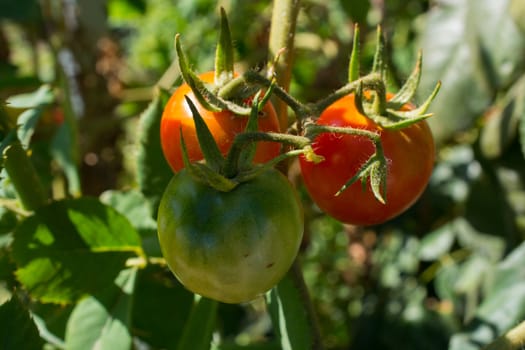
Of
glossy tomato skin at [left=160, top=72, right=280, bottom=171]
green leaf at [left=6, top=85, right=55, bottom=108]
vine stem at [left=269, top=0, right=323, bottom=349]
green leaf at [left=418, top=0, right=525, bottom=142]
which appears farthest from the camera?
green leaf at [left=418, top=0, right=525, bottom=142]

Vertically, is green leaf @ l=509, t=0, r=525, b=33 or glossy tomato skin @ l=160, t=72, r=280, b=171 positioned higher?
glossy tomato skin @ l=160, t=72, r=280, b=171

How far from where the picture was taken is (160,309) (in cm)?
93

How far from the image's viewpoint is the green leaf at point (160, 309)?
91 cm

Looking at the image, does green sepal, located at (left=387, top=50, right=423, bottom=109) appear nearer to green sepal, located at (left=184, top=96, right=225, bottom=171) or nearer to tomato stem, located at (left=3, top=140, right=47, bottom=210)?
green sepal, located at (left=184, top=96, right=225, bottom=171)

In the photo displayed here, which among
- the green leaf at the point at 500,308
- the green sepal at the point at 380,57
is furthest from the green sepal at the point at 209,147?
the green leaf at the point at 500,308

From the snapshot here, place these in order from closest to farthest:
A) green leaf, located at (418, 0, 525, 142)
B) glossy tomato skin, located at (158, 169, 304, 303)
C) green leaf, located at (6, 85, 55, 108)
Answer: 1. glossy tomato skin, located at (158, 169, 304, 303)
2. green leaf, located at (6, 85, 55, 108)
3. green leaf, located at (418, 0, 525, 142)

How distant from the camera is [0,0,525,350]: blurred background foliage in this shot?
1032 mm

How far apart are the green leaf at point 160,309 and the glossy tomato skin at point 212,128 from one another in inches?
12.1

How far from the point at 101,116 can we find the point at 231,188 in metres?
1.23

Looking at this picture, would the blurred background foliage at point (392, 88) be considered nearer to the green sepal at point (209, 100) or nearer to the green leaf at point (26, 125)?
the green leaf at point (26, 125)

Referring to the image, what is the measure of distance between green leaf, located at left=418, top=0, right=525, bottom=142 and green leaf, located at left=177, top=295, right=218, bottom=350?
1.68 ft

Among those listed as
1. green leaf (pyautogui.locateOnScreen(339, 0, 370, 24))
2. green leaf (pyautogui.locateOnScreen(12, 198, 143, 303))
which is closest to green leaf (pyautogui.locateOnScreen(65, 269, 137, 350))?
green leaf (pyautogui.locateOnScreen(12, 198, 143, 303))

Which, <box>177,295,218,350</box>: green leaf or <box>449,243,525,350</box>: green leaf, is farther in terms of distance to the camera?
<box>449,243,525,350</box>: green leaf

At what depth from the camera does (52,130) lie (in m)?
1.48
